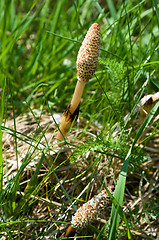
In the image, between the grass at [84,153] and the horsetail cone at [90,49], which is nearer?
the horsetail cone at [90,49]

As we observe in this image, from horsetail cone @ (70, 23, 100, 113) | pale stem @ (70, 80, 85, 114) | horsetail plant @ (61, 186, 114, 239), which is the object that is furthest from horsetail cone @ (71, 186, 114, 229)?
horsetail cone @ (70, 23, 100, 113)

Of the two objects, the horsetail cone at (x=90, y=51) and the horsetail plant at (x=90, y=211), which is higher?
the horsetail cone at (x=90, y=51)

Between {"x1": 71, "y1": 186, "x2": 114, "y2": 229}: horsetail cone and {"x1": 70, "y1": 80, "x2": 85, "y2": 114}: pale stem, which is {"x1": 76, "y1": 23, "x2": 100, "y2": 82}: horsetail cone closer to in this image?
{"x1": 70, "y1": 80, "x2": 85, "y2": 114}: pale stem

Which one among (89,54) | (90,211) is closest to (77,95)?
(89,54)

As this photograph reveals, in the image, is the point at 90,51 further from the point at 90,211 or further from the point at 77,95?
the point at 90,211

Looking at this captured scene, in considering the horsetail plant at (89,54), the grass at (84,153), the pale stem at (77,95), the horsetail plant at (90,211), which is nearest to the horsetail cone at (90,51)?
the horsetail plant at (89,54)

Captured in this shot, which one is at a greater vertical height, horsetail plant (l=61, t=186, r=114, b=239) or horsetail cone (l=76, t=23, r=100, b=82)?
horsetail cone (l=76, t=23, r=100, b=82)

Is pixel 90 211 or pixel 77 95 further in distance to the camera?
pixel 77 95

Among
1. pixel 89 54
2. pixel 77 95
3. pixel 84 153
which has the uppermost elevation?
pixel 89 54

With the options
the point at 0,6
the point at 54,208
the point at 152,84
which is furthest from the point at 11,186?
the point at 0,6

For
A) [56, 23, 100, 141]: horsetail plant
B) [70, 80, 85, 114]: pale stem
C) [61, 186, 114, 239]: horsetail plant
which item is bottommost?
[61, 186, 114, 239]: horsetail plant

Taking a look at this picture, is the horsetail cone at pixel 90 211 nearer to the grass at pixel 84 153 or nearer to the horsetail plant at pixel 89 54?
the grass at pixel 84 153
